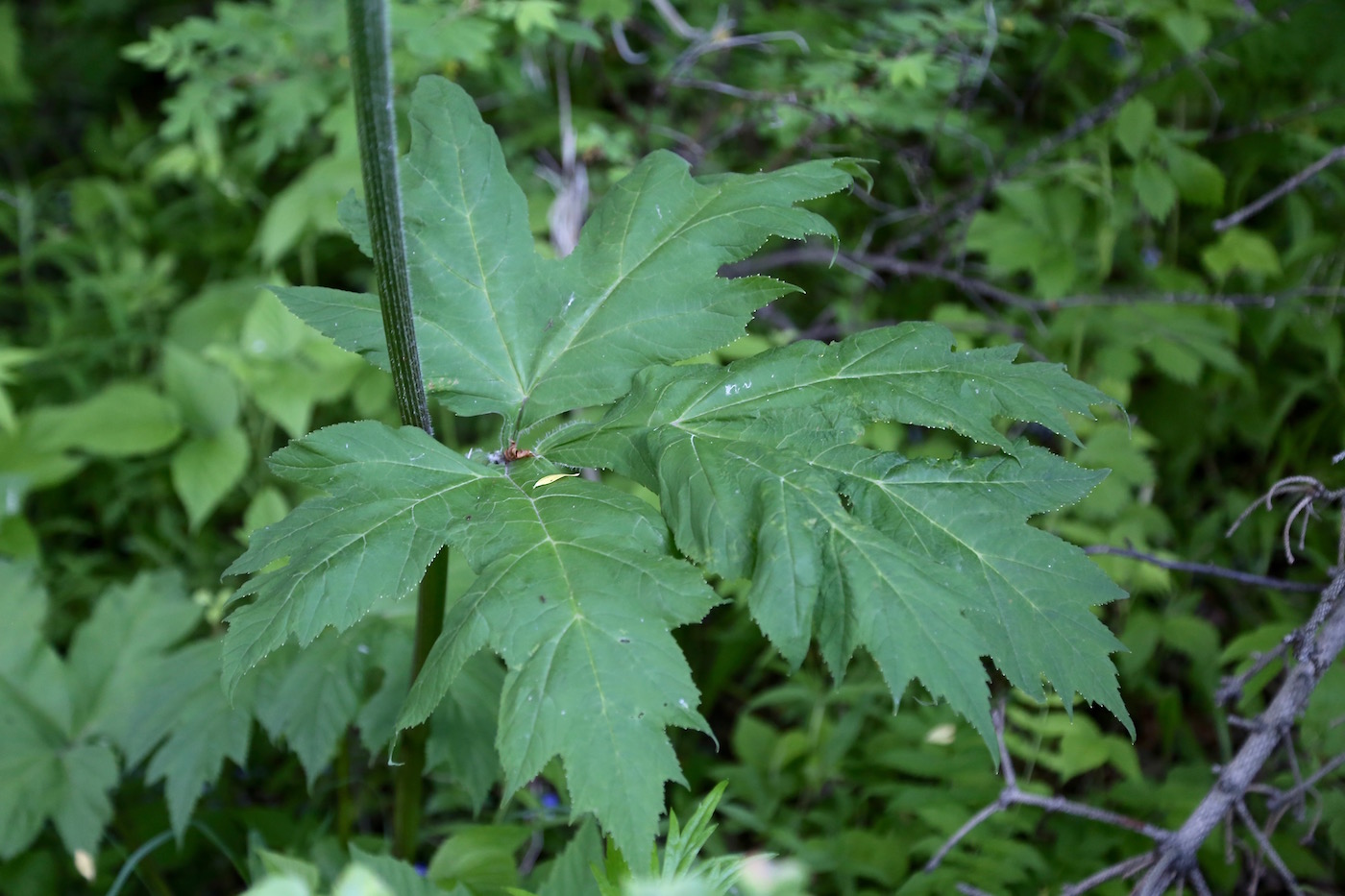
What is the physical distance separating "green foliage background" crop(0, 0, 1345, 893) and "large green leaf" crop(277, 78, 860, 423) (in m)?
0.74

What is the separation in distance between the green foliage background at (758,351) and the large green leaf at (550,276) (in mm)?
740

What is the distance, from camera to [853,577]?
3.58ft

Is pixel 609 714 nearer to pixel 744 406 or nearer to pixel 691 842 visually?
pixel 691 842

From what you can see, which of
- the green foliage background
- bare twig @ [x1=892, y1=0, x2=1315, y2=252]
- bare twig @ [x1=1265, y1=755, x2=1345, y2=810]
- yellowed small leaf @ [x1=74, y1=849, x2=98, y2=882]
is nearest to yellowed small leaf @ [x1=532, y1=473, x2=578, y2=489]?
the green foliage background

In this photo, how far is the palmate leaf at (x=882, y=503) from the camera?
1078 mm

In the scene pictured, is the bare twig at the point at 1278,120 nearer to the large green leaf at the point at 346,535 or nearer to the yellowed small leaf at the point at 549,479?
the yellowed small leaf at the point at 549,479

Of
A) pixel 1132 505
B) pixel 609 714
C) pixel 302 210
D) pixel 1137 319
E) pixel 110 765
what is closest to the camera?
pixel 609 714

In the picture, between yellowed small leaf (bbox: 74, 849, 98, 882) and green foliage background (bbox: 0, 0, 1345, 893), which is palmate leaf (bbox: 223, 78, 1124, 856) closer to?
green foliage background (bbox: 0, 0, 1345, 893)

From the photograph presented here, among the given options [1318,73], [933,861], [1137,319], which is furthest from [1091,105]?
[933,861]

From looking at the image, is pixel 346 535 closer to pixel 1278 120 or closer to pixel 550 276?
pixel 550 276

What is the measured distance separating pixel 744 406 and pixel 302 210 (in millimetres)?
2662

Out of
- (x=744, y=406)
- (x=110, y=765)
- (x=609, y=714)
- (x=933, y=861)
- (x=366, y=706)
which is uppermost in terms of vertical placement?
(x=744, y=406)

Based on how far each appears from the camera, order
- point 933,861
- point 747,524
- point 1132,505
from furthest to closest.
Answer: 1. point 1132,505
2. point 933,861
3. point 747,524

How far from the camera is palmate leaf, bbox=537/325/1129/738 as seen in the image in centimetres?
108
